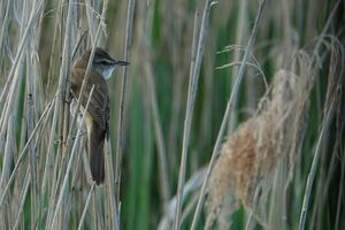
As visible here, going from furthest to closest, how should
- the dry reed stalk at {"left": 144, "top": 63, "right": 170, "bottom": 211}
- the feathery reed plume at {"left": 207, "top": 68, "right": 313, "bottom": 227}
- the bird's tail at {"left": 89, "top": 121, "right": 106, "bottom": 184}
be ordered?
the dry reed stalk at {"left": 144, "top": 63, "right": 170, "bottom": 211} → the feathery reed plume at {"left": 207, "top": 68, "right": 313, "bottom": 227} → the bird's tail at {"left": 89, "top": 121, "right": 106, "bottom": 184}

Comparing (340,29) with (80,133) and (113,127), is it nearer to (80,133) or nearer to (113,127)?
(113,127)

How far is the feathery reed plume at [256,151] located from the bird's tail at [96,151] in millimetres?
406

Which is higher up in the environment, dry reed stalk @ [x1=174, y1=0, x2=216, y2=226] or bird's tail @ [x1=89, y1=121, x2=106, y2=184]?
dry reed stalk @ [x1=174, y1=0, x2=216, y2=226]

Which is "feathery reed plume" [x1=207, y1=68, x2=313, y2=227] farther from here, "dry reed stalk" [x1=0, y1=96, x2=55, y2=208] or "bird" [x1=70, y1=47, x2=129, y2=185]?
"dry reed stalk" [x1=0, y1=96, x2=55, y2=208]

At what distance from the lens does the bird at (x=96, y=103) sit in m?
2.82

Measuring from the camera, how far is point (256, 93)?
15.3 ft

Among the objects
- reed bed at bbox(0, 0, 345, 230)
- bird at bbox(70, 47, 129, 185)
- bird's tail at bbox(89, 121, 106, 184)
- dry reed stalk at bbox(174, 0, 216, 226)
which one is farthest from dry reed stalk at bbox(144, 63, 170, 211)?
dry reed stalk at bbox(174, 0, 216, 226)

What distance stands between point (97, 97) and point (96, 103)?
0.06 m

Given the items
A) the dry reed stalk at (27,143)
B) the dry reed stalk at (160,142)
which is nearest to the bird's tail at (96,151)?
the dry reed stalk at (27,143)

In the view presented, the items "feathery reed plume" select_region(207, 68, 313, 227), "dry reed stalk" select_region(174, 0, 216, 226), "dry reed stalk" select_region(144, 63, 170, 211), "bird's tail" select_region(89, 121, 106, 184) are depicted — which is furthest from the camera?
"dry reed stalk" select_region(144, 63, 170, 211)

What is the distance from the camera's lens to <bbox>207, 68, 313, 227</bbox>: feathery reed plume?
3002 millimetres

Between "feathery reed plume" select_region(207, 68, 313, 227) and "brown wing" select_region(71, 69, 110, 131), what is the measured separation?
1.38 ft

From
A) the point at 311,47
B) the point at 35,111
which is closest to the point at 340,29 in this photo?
the point at 311,47

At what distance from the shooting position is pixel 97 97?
123 inches
